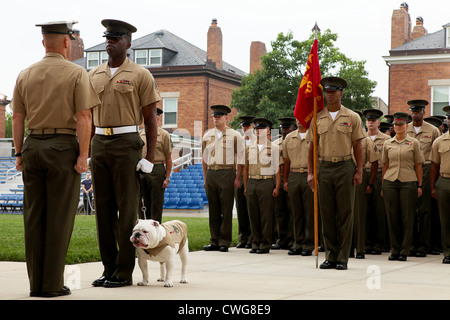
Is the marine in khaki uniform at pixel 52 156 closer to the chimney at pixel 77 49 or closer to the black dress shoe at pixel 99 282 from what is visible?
the black dress shoe at pixel 99 282

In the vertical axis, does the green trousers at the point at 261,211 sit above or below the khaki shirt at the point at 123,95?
below

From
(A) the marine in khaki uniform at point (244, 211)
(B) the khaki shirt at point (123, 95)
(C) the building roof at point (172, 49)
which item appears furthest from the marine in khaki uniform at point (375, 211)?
(C) the building roof at point (172, 49)

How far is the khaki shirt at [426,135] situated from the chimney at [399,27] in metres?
28.9

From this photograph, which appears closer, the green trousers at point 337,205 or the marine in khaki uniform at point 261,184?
the green trousers at point 337,205

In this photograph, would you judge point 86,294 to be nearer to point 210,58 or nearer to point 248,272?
point 248,272

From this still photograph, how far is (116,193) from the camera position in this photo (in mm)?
7371

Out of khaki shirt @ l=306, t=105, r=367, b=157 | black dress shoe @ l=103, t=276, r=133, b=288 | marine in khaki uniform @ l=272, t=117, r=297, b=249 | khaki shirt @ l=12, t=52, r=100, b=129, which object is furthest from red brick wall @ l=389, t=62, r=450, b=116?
khaki shirt @ l=12, t=52, r=100, b=129

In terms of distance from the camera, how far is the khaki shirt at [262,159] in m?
12.7

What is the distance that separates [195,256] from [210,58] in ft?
119

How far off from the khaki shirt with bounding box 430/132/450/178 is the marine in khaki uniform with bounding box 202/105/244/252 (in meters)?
3.48

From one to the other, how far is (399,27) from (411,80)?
4.26 metres

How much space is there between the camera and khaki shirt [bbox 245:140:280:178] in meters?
12.7

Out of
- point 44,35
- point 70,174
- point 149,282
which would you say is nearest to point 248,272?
point 149,282

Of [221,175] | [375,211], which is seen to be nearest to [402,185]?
[375,211]
